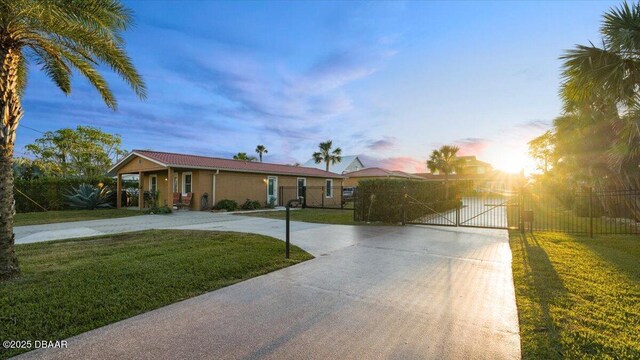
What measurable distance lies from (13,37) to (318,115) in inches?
658

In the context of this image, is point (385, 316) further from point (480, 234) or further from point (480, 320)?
point (480, 234)

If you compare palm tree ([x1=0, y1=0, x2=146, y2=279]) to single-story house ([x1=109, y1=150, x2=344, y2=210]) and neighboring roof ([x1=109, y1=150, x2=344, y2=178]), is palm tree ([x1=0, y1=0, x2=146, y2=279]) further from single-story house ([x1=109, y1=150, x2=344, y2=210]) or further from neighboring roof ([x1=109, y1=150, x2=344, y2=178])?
single-story house ([x1=109, y1=150, x2=344, y2=210])

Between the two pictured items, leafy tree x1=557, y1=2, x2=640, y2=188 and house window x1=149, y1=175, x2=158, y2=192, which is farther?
house window x1=149, y1=175, x2=158, y2=192

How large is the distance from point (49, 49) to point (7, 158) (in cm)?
217

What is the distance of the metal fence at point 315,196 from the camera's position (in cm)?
2234

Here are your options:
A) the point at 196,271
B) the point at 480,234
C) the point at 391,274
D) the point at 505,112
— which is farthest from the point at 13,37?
the point at 505,112

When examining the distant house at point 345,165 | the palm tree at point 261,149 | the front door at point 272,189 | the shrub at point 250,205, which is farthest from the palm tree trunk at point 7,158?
the palm tree at point 261,149

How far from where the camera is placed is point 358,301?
3816mm

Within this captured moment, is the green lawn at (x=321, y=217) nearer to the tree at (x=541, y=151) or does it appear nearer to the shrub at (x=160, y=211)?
the shrub at (x=160, y=211)

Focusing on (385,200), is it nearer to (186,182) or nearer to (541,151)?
(186,182)

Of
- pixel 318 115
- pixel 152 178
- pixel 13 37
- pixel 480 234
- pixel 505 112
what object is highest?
pixel 318 115

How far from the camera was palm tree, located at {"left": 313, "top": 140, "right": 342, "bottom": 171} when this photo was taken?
44688mm

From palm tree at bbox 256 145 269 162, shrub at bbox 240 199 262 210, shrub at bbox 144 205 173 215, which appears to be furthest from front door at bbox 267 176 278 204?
palm tree at bbox 256 145 269 162

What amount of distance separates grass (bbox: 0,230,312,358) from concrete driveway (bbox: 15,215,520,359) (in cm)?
33
